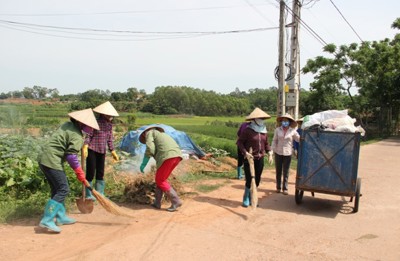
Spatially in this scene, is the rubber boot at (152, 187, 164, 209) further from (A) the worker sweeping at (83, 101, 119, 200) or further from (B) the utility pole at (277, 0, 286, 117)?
(B) the utility pole at (277, 0, 286, 117)

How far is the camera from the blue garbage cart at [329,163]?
659cm

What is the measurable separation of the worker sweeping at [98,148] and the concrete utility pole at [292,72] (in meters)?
6.95

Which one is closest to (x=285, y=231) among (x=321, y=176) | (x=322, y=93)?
(x=321, y=176)

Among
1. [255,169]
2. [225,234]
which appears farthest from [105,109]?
[225,234]

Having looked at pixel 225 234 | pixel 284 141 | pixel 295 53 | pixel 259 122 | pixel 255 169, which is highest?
pixel 295 53

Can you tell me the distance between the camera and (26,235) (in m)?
5.13

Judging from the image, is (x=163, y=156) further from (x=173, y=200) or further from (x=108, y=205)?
(x=108, y=205)

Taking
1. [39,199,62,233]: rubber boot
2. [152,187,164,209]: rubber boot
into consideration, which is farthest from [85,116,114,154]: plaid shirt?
[39,199,62,233]: rubber boot

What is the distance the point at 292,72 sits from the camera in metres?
13.0

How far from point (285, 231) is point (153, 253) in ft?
7.02

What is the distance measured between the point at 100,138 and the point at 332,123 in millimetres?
4205

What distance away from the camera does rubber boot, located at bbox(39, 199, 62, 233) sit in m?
5.18

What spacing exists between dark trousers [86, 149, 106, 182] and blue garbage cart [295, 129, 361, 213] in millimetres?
3528

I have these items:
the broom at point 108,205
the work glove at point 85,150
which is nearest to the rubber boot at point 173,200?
the broom at point 108,205
